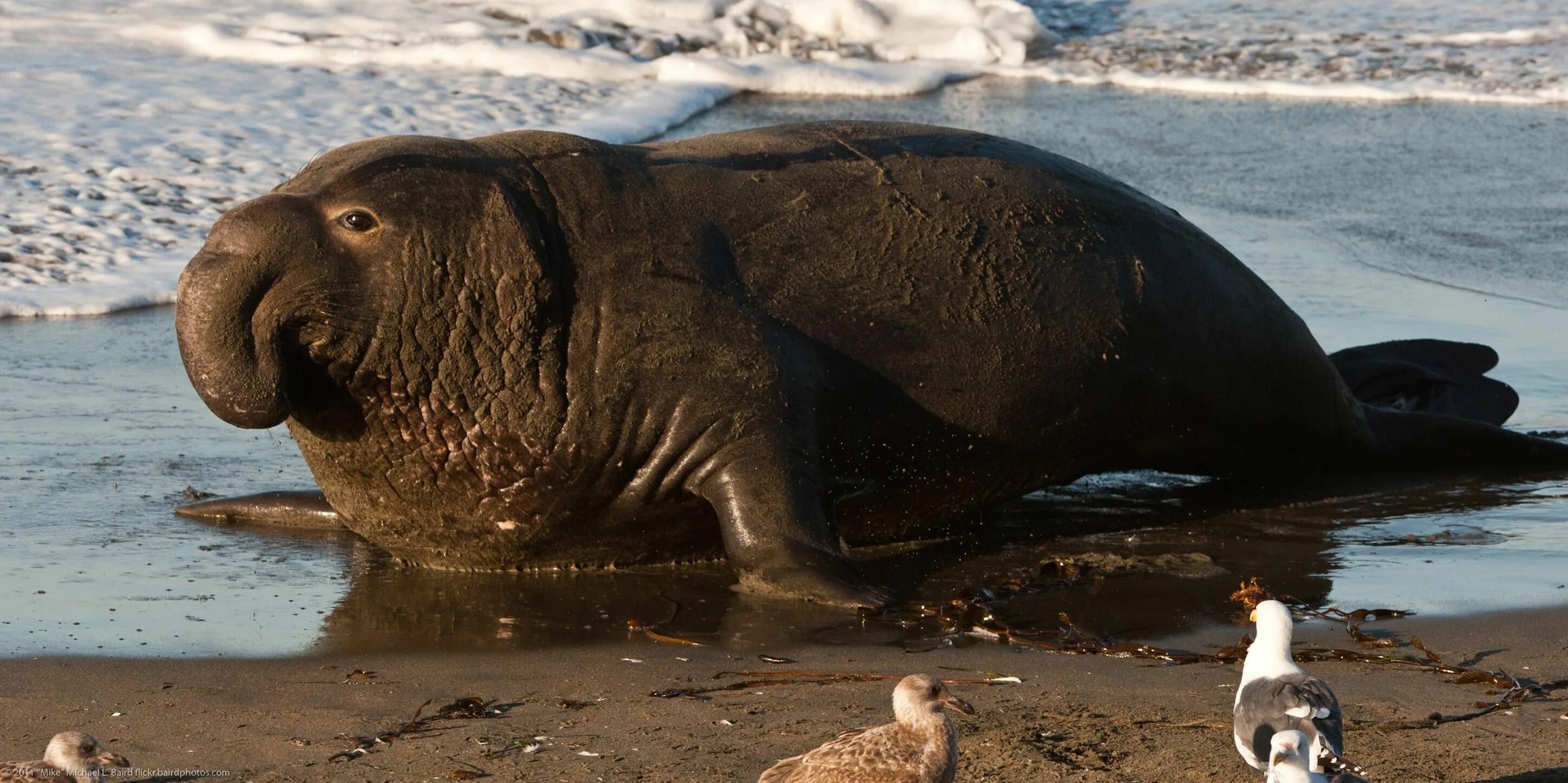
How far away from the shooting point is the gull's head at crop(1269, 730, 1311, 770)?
345 centimetres

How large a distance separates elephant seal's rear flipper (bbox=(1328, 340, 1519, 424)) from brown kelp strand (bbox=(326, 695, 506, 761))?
4.54 metres

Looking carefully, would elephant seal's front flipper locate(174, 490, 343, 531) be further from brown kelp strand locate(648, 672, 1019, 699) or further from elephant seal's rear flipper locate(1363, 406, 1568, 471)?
elephant seal's rear flipper locate(1363, 406, 1568, 471)

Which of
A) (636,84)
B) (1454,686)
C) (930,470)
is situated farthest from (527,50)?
(1454,686)

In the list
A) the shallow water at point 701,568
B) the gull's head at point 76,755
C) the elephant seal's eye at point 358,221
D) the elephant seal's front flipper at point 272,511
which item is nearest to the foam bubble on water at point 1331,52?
the shallow water at point 701,568

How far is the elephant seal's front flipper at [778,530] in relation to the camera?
224 inches

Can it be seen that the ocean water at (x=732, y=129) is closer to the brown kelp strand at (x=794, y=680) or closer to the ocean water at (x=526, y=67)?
the ocean water at (x=526, y=67)

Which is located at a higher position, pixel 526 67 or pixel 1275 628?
pixel 1275 628

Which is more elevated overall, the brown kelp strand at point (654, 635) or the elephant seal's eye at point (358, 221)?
the elephant seal's eye at point (358, 221)

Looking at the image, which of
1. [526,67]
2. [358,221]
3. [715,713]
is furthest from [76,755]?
[526,67]

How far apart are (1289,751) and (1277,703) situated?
1.17 ft

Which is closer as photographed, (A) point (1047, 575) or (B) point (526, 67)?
(A) point (1047, 575)

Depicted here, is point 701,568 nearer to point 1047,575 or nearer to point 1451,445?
point 1047,575

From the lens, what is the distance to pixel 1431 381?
8086mm

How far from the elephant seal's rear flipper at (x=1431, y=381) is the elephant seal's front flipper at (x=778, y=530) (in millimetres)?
3094
